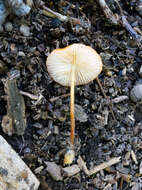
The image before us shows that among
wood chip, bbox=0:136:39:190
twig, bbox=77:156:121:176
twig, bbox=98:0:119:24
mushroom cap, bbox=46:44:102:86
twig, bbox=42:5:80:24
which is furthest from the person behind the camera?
twig, bbox=98:0:119:24

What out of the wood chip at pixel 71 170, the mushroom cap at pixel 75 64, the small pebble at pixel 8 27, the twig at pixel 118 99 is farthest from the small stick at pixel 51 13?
the wood chip at pixel 71 170

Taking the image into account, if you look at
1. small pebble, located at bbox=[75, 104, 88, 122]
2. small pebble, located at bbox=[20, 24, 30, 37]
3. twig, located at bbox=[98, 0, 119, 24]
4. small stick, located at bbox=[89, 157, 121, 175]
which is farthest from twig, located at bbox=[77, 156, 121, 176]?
twig, located at bbox=[98, 0, 119, 24]

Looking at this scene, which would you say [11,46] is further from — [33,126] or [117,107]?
[117,107]

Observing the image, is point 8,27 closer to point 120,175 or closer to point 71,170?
point 71,170

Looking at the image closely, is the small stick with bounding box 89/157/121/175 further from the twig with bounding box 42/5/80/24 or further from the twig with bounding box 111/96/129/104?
the twig with bounding box 42/5/80/24

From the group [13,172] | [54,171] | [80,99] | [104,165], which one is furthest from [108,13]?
[13,172]

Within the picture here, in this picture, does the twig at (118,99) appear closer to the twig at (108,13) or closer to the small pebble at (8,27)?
the twig at (108,13)
